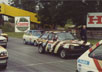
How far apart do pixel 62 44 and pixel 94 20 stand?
1732 cm

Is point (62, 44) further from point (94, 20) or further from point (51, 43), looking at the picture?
point (94, 20)

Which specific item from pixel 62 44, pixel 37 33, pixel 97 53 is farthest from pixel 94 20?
pixel 97 53

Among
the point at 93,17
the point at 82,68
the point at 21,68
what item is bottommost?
the point at 21,68

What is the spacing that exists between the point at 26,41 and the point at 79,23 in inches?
414

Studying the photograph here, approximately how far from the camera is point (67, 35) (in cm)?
1413

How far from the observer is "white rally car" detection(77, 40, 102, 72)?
481 centimetres

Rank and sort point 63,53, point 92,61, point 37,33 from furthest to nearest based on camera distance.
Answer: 1. point 37,33
2. point 63,53
3. point 92,61

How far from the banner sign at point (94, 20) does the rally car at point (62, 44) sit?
15.1 m

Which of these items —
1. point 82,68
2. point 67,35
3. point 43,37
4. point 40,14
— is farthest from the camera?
point 40,14

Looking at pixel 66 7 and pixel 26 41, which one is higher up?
pixel 66 7

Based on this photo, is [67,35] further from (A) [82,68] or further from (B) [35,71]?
(A) [82,68]

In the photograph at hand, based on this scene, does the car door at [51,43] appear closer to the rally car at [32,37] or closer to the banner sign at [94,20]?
the rally car at [32,37]

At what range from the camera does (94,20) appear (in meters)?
29.5

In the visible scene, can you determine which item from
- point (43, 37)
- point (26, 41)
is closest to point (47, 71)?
point (43, 37)
